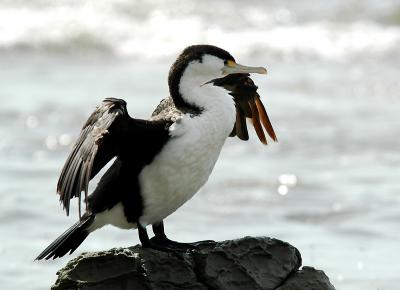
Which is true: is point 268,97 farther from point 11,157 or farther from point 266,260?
point 266,260

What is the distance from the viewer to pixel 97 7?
801 inches

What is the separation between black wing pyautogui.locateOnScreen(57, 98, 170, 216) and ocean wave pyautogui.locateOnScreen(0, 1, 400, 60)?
11203mm

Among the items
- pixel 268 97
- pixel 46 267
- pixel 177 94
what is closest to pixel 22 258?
pixel 46 267

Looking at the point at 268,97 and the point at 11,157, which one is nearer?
the point at 11,157

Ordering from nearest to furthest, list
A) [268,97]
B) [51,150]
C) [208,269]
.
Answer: [208,269], [51,150], [268,97]

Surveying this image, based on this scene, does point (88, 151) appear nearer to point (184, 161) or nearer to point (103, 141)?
point (103, 141)

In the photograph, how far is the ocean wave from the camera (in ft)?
59.0

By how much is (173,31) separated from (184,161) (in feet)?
42.3

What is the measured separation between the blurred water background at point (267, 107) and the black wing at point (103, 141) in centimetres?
208

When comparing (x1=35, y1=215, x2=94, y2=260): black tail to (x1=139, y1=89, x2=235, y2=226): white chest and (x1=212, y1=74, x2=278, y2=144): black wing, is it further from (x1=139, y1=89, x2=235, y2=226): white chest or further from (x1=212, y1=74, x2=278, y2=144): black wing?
(x1=212, y1=74, x2=278, y2=144): black wing

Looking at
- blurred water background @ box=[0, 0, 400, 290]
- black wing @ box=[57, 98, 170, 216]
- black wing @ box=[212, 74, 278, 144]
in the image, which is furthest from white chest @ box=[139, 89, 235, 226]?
blurred water background @ box=[0, 0, 400, 290]

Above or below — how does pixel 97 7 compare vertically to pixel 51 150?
above

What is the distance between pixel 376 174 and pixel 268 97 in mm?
3177

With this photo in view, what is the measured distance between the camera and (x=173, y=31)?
19.2 m
